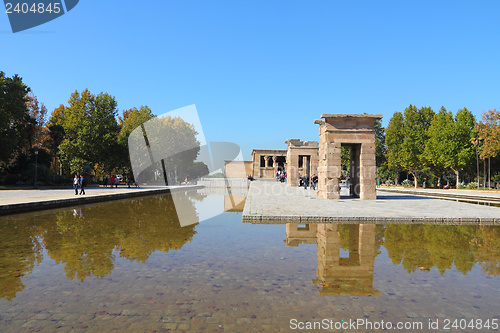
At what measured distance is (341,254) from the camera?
6.14 m

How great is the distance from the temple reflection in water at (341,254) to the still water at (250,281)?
3 cm

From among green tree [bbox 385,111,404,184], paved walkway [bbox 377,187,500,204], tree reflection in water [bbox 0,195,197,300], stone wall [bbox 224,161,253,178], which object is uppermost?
green tree [bbox 385,111,404,184]

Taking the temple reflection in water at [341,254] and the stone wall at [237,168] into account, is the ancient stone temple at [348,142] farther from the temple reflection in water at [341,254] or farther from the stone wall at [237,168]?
the stone wall at [237,168]

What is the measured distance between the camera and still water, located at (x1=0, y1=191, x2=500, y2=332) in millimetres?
3373

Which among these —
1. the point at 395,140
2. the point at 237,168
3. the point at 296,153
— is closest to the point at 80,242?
the point at 296,153

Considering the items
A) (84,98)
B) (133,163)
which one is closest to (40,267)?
(84,98)

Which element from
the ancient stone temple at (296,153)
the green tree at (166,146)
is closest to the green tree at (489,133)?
the ancient stone temple at (296,153)

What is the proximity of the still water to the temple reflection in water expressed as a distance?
0.03 m

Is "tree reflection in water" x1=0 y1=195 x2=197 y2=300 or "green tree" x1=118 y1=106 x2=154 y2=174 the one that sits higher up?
"green tree" x1=118 y1=106 x2=154 y2=174

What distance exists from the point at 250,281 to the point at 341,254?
7.84 feet

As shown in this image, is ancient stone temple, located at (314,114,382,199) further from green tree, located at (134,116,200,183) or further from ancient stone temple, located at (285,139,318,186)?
green tree, located at (134,116,200,183)

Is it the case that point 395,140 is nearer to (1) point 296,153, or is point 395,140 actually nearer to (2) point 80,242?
(1) point 296,153

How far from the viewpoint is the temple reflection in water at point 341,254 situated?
4406 millimetres

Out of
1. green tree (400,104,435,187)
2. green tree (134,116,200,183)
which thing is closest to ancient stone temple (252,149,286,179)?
green tree (134,116,200,183)
